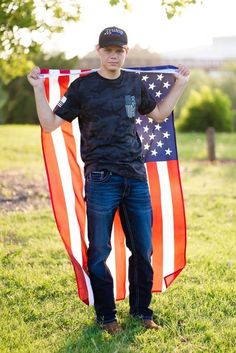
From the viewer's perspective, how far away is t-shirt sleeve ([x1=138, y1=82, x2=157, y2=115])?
13.7 feet

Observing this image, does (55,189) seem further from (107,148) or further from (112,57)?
(112,57)

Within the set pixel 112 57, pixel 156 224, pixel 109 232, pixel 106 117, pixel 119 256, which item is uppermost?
pixel 112 57

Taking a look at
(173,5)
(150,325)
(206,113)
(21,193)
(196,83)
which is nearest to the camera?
(150,325)

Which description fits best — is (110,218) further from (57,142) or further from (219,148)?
(219,148)

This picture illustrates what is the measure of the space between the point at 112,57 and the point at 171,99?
62 centimetres

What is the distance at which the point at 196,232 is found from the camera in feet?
23.8

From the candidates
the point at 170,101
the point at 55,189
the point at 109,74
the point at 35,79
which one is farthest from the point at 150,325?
the point at 35,79

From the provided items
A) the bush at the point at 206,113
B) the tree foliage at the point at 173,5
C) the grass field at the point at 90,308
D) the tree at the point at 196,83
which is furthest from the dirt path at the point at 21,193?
the tree at the point at 196,83

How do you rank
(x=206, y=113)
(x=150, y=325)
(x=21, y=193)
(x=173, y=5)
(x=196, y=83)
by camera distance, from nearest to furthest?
(x=150, y=325)
(x=173, y=5)
(x=21, y=193)
(x=206, y=113)
(x=196, y=83)

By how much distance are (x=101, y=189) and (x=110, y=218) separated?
8.1 inches

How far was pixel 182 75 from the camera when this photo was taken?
441cm

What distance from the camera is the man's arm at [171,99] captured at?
4359mm

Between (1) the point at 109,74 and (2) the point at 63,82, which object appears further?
(2) the point at 63,82

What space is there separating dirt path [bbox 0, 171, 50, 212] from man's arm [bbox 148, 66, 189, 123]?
4336 mm
